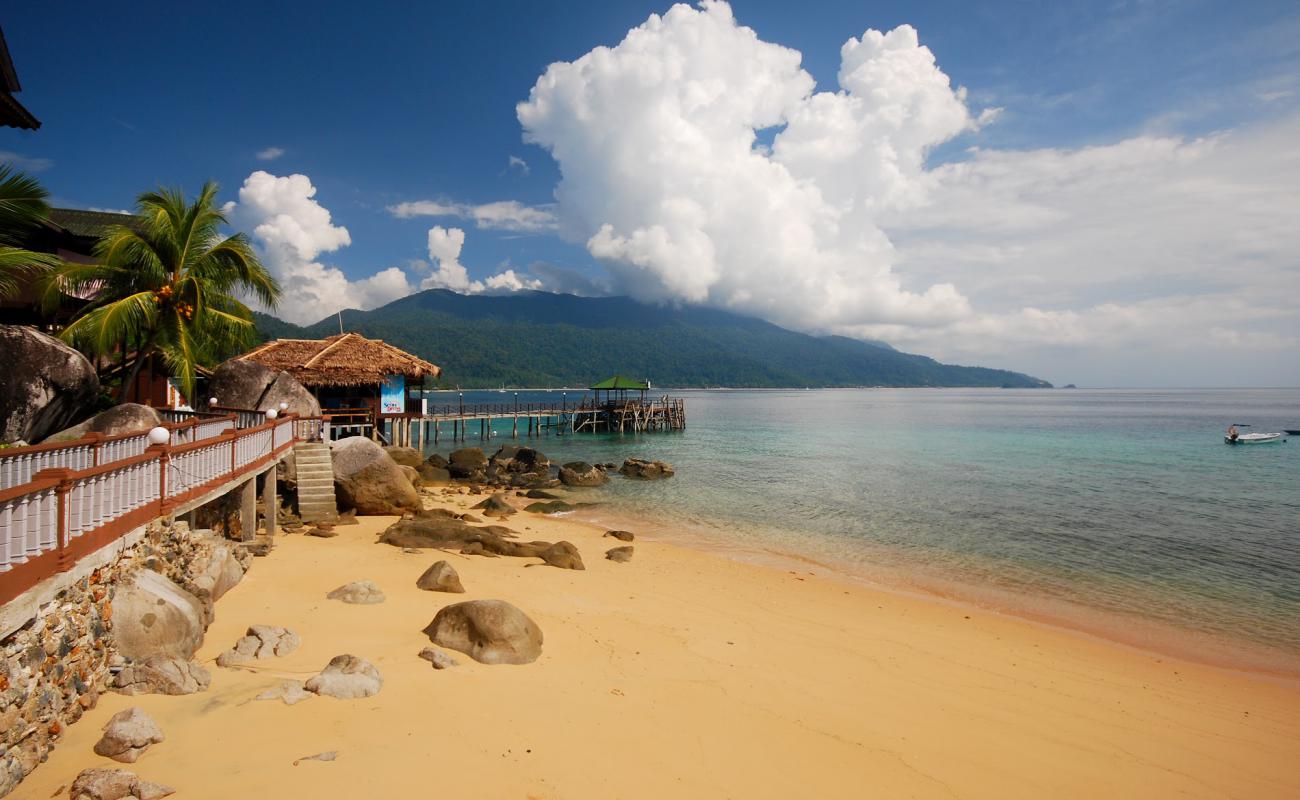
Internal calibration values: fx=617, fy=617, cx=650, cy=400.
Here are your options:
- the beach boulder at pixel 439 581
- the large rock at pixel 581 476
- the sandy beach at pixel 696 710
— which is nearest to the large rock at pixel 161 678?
the sandy beach at pixel 696 710

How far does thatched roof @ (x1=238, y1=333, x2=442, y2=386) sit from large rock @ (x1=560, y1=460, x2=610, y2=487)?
7918 millimetres

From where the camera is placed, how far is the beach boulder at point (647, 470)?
29.4m

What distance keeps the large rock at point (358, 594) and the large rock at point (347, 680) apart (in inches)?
104

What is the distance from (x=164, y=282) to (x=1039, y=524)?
88.0 feet

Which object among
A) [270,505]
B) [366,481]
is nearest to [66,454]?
[270,505]

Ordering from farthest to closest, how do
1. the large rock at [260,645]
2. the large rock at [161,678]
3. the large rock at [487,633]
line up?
the large rock at [487,633], the large rock at [260,645], the large rock at [161,678]

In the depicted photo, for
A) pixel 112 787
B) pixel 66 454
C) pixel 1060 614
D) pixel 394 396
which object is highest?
pixel 394 396

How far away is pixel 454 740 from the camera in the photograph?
18.2 feet

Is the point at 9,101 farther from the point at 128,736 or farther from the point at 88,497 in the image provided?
the point at 128,736

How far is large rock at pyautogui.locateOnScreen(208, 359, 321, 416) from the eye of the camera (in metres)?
17.9

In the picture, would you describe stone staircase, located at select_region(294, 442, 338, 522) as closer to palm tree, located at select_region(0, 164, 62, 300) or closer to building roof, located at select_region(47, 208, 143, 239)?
palm tree, located at select_region(0, 164, 62, 300)

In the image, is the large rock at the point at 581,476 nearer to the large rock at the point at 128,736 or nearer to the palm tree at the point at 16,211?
the palm tree at the point at 16,211

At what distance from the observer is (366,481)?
1623cm

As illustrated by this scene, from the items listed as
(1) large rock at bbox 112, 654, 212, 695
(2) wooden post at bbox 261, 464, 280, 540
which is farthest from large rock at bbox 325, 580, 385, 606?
(2) wooden post at bbox 261, 464, 280, 540
